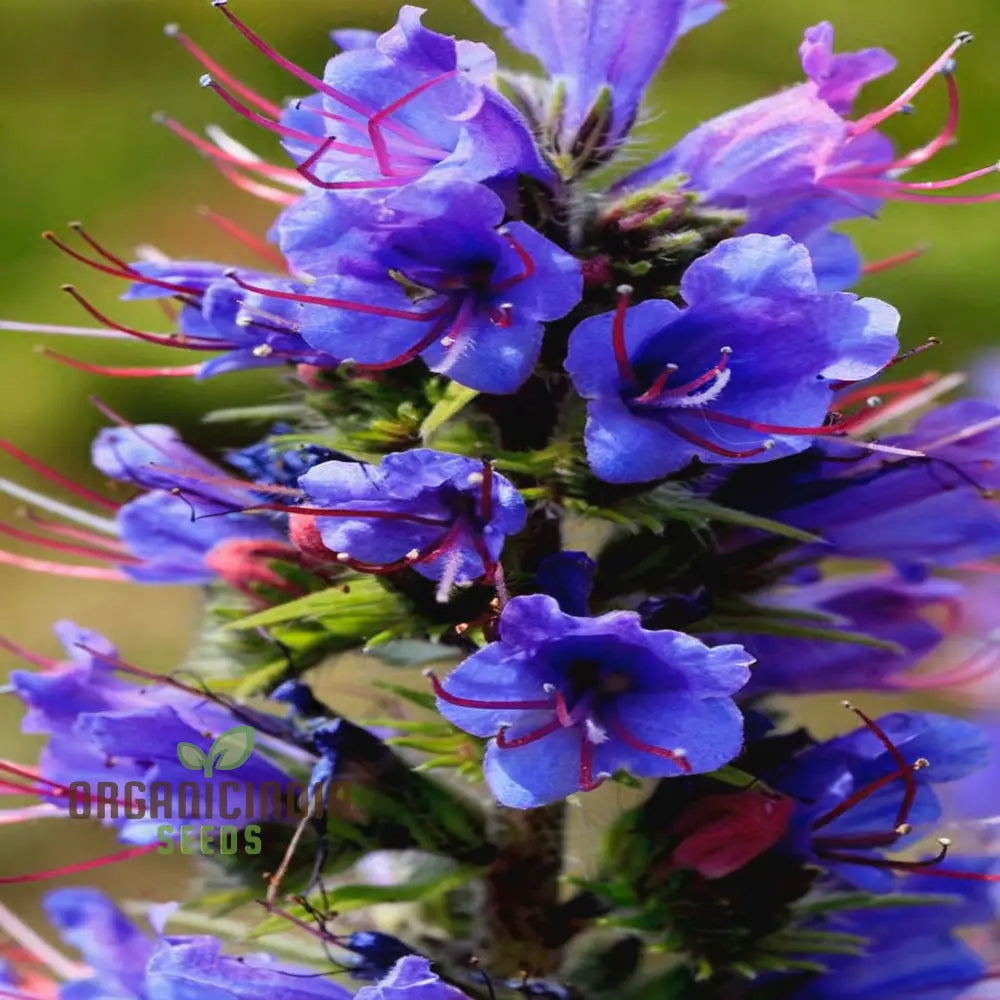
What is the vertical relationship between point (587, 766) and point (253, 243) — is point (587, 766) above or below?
below

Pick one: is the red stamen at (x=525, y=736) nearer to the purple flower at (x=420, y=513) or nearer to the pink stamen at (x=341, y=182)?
the purple flower at (x=420, y=513)

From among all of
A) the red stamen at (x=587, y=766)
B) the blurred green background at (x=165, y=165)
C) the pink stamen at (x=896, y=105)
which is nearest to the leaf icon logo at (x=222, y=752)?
the red stamen at (x=587, y=766)

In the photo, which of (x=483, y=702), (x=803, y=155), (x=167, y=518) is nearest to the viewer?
(x=483, y=702)

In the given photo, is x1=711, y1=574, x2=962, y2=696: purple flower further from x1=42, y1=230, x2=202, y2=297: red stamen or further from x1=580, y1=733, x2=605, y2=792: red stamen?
x1=42, y1=230, x2=202, y2=297: red stamen

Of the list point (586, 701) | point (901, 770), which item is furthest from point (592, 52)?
point (901, 770)

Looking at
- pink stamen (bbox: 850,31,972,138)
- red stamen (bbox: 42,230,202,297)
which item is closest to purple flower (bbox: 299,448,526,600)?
red stamen (bbox: 42,230,202,297)

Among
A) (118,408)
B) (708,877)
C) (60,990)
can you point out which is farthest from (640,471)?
(118,408)

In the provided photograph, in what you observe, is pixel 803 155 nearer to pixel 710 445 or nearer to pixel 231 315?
pixel 710 445
